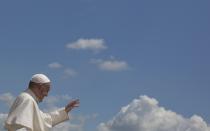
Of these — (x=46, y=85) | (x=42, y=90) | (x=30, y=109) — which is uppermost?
(x=46, y=85)

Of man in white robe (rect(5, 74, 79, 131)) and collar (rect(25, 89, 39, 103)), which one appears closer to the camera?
man in white robe (rect(5, 74, 79, 131))

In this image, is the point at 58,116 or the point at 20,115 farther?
the point at 58,116

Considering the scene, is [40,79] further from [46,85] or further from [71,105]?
[71,105]

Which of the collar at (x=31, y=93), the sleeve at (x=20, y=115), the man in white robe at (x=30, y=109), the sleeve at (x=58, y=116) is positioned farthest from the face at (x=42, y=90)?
the sleeve at (x=58, y=116)

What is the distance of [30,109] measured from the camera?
21.8m

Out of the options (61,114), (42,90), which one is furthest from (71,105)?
(42,90)

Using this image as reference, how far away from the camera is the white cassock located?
21.2 meters

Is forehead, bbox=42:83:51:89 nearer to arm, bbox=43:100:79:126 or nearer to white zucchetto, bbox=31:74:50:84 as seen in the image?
white zucchetto, bbox=31:74:50:84

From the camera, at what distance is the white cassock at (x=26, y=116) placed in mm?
21203

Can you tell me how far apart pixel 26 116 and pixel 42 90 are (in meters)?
1.14

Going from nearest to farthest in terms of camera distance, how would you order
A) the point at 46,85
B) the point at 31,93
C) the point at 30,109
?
the point at 30,109, the point at 46,85, the point at 31,93

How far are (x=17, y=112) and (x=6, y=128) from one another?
651 mm

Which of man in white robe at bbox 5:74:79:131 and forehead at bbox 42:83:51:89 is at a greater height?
forehead at bbox 42:83:51:89

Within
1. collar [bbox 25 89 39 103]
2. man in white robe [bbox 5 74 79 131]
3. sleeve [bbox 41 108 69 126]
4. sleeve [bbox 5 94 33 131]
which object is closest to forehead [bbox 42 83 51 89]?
man in white robe [bbox 5 74 79 131]
